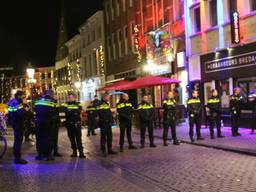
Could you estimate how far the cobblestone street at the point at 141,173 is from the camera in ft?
32.6

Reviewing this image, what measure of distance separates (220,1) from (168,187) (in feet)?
53.3

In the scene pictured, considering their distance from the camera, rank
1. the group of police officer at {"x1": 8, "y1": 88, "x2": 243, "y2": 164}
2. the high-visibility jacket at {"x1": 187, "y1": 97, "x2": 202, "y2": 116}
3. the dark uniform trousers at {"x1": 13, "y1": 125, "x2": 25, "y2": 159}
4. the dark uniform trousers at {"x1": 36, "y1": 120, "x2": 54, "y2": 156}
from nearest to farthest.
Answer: the dark uniform trousers at {"x1": 13, "y1": 125, "x2": 25, "y2": 159} → the group of police officer at {"x1": 8, "y1": 88, "x2": 243, "y2": 164} → the dark uniform trousers at {"x1": 36, "y1": 120, "x2": 54, "y2": 156} → the high-visibility jacket at {"x1": 187, "y1": 97, "x2": 202, "y2": 116}

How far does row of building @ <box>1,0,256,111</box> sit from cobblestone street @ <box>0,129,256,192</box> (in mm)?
8080

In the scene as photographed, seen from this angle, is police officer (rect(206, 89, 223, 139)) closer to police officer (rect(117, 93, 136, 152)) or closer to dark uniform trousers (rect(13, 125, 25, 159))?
police officer (rect(117, 93, 136, 152))

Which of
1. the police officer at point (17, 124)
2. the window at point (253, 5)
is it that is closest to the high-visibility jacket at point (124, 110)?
the police officer at point (17, 124)

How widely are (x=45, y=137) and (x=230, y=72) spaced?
11130 millimetres

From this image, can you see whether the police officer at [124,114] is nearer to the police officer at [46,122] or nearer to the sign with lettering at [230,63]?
the police officer at [46,122]

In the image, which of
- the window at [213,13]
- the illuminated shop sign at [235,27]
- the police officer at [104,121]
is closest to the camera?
the police officer at [104,121]

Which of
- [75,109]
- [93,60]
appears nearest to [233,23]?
[75,109]

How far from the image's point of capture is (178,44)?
3011 cm

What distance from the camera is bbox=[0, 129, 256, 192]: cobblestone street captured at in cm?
992

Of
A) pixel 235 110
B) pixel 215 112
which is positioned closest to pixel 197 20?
Result: pixel 235 110

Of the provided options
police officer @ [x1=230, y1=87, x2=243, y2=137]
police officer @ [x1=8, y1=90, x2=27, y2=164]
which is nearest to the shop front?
police officer @ [x1=230, y1=87, x2=243, y2=137]

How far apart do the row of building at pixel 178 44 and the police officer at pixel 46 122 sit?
393 inches
